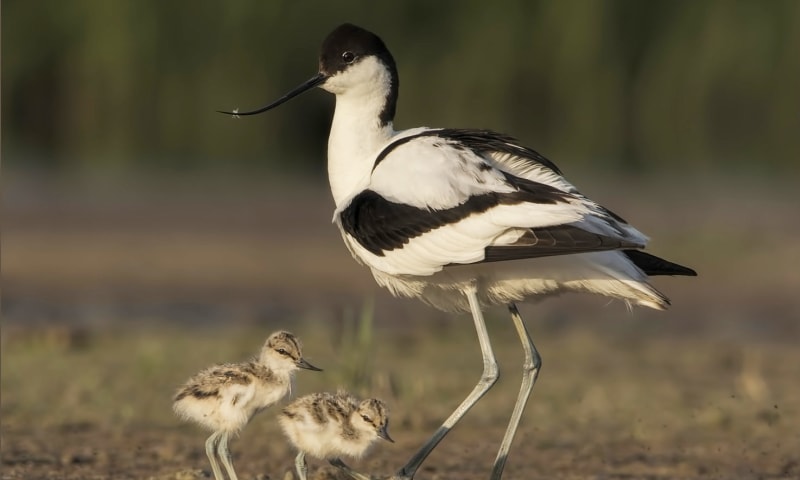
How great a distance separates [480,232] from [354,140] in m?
0.88

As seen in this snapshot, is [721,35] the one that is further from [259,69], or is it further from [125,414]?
[125,414]

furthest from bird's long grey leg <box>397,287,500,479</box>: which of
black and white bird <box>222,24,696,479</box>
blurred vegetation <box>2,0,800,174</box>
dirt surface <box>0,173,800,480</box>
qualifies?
blurred vegetation <box>2,0,800,174</box>

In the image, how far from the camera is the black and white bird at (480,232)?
5.26m

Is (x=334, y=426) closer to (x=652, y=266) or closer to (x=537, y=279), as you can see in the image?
(x=537, y=279)

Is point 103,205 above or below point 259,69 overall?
below

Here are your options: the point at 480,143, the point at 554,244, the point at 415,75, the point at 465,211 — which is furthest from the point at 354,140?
the point at 415,75

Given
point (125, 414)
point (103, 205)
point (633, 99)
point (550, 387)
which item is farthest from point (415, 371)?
point (633, 99)

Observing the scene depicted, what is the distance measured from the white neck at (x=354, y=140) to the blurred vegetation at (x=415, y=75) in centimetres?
1348

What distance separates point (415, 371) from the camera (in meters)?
8.55

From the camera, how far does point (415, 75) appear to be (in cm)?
2158

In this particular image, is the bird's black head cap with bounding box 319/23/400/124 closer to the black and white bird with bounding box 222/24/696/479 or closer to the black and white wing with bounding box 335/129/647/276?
the black and white bird with bounding box 222/24/696/479

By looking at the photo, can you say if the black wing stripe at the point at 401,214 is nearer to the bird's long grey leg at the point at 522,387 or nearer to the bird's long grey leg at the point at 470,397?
the bird's long grey leg at the point at 470,397

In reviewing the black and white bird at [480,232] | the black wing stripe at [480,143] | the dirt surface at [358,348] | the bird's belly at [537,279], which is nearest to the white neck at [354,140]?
the black and white bird at [480,232]

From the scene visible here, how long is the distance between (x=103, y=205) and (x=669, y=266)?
11.5m
